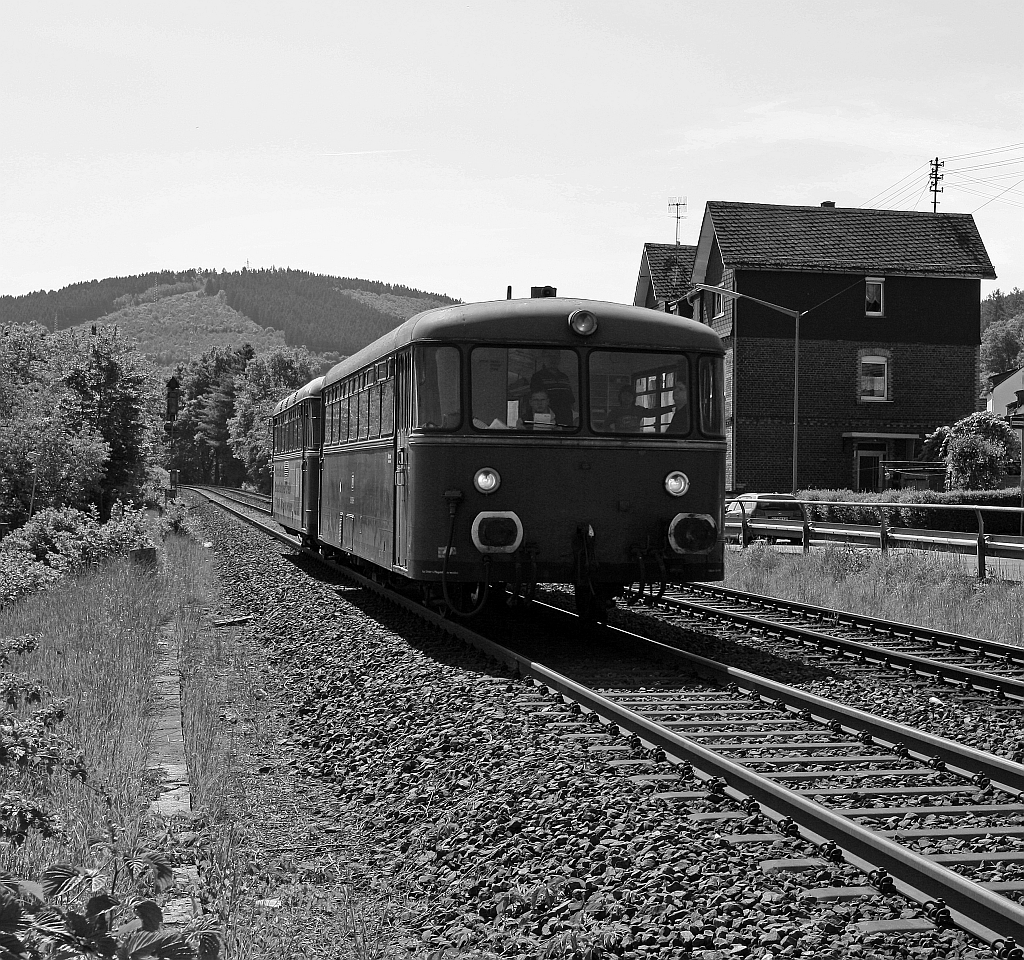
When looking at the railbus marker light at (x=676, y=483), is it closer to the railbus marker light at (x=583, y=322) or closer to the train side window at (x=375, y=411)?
the railbus marker light at (x=583, y=322)

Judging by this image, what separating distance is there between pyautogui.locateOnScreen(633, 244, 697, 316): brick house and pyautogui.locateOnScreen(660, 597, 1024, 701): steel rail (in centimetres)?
3293

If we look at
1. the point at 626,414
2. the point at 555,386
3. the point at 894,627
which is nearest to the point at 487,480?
the point at 555,386

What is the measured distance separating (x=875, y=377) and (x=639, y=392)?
32.3 metres

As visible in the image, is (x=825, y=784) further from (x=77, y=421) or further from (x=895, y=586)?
(x=77, y=421)

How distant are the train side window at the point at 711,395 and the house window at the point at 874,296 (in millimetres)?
31782

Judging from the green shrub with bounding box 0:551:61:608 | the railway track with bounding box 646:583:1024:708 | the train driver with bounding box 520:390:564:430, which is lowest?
the railway track with bounding box 646:583:1024:708

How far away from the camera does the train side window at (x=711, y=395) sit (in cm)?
1146

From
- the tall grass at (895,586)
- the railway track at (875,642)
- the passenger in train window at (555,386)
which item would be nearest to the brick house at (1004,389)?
the tall grass at (895,586)

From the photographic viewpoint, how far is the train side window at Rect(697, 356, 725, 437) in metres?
11.5

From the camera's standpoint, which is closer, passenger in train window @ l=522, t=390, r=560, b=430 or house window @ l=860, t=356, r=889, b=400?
passenger in train window @ l=522, t=390, r=560, b=430

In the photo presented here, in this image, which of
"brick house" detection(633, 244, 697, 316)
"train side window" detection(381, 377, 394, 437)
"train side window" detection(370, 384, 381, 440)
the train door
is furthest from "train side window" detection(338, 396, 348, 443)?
"brick house" detection(633, 244, 697, 316)

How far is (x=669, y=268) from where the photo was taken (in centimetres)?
4706

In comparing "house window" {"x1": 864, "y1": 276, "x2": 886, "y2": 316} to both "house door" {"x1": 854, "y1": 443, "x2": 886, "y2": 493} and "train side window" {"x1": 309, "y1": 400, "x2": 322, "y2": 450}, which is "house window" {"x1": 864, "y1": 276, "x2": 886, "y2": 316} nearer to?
"house door" {"x1": 854, "y1": 443, "x2": 886, "y2": 493}

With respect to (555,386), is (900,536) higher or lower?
lower
